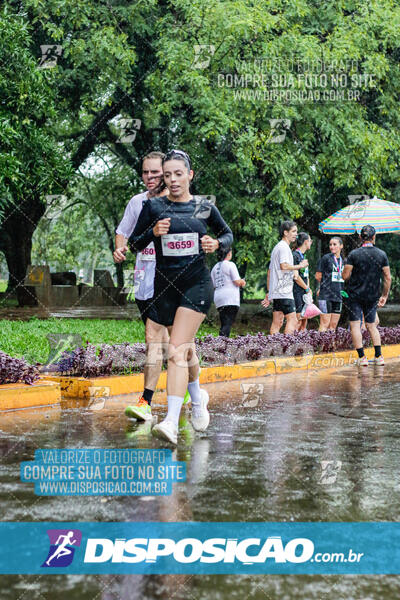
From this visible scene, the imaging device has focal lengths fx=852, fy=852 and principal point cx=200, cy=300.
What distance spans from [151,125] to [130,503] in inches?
693

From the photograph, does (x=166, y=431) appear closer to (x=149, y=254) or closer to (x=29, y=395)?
(x=149, y=254)

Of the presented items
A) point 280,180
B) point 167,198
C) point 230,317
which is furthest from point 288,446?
point 280,180

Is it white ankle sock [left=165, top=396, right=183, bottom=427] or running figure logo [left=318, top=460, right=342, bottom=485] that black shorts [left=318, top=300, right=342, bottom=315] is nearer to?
white ankle sock [left=165, top=396, right=183, bottom=427]

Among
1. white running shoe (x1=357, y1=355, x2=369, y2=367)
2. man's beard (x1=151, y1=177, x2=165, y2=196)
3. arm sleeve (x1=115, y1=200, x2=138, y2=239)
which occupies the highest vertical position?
man's beard (x1=151, y1=177, x2=165, y2=196)

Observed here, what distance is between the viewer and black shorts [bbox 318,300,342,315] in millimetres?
14714

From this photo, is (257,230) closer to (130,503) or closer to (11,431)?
(11,431)

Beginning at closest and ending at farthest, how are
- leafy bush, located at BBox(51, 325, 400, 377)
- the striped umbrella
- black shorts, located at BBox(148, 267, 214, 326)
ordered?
black shorts, located at BBox(148, 267, 214, 326), leafy bush, located at BBox(51, 325, 400, 377), the striped umbrella

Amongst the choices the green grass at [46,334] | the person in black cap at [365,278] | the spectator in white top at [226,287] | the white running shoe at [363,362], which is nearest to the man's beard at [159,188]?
the green grass at [46,334]

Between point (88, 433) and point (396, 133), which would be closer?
point (88, 433)

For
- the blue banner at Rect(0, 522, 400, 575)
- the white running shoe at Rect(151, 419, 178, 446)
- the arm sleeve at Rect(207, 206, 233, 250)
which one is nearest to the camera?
the blue banner at Rect(0, 522, 400, 575)

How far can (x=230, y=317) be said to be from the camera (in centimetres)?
1260

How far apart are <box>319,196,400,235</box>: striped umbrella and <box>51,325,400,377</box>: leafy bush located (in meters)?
1.93

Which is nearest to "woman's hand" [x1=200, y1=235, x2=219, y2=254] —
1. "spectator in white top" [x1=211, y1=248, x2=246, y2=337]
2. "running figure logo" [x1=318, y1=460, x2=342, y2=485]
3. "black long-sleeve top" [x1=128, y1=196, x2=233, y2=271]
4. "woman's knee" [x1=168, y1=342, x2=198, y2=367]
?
"black long-sleeve top" [x1=128, y1=196, x2=233, y2=271]

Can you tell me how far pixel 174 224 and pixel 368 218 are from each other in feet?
33.2
